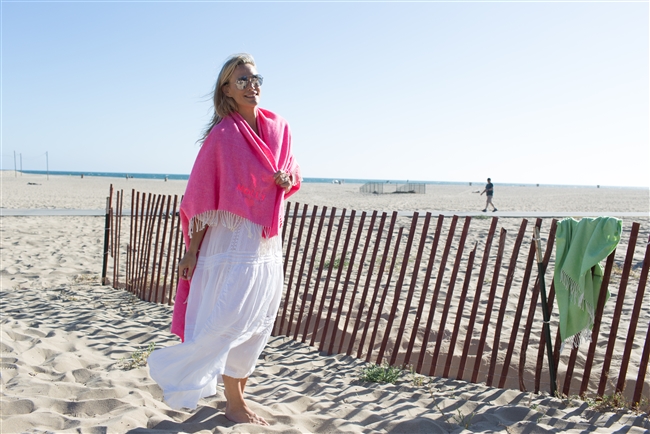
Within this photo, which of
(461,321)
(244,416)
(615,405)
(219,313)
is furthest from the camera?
(461,321)

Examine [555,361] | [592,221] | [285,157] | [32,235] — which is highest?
[285,157]

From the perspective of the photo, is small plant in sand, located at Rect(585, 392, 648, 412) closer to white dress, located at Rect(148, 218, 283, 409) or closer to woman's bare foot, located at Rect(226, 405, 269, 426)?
woman's bare foot, located at Rect(226, 405, 269, 426)

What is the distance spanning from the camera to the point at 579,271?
3.52m

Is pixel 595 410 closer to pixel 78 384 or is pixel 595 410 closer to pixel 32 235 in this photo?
pixel 78 384

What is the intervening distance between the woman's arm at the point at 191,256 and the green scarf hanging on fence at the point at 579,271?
2379 mm

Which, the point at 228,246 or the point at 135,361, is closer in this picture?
the point at 228,246

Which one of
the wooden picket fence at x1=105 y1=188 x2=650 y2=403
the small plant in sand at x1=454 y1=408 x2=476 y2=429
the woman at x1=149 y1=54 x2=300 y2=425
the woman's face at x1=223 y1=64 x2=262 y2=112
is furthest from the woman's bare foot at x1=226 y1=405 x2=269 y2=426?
the woman's face at x1=223 y1=64 x2=262 y2=112

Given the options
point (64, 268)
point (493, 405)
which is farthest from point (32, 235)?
point (493, 405)

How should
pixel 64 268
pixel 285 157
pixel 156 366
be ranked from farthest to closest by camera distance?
1. pixel 64 268
2. pixel 285 157
3. pixel 156 366

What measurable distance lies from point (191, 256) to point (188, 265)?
0.17 ft

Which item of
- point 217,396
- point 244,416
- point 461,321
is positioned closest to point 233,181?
point 244,416

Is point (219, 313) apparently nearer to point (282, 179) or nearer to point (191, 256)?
point (191, 256)

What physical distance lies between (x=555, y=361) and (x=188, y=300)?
2.67 meters

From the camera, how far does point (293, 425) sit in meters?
3.01
